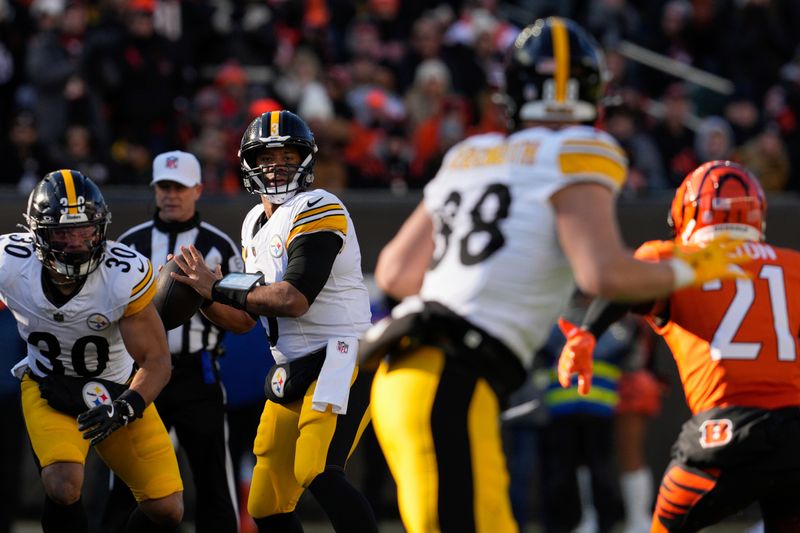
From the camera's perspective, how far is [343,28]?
12906 millimetres

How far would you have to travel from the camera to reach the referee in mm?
6410

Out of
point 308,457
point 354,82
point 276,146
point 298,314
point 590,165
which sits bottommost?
point 308,457

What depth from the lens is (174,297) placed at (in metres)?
5.55

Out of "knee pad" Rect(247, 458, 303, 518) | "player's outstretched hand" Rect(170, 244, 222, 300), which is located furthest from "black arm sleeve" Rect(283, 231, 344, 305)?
"knee pad" Rect(247, 458, 303, 518)

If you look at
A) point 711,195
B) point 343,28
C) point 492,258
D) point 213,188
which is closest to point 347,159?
point 213,188

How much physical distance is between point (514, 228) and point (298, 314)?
4.61ft

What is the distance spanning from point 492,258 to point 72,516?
2452 millimetres

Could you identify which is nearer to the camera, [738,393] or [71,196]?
[738,393]

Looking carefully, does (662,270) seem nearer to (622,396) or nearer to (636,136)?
(622,396)

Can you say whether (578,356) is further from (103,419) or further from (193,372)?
(193,372)

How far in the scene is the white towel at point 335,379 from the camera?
17.5 ft

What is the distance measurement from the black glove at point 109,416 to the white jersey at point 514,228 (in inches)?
73.3

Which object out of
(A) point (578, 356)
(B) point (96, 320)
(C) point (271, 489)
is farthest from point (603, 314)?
(B) point (96, 320)

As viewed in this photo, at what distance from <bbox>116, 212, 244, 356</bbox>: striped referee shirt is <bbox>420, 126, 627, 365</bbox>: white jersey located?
2832 mm
